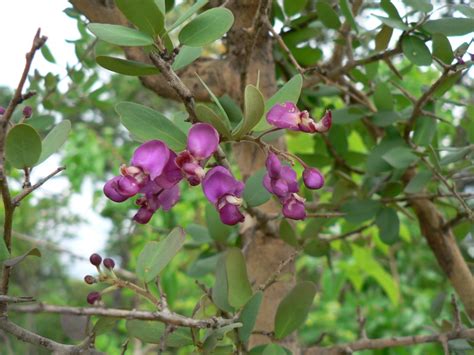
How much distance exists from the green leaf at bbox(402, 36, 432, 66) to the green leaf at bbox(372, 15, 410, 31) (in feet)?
0.04

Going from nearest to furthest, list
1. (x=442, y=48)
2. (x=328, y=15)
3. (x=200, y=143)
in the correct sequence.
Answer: (x=200, y=143)
(x=442, y=48)
(x=328, y=15)

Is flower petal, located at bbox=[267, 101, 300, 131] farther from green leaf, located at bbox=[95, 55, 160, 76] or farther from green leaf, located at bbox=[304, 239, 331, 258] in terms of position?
green leaf, located at bbox=[304, 239, 331, 258]

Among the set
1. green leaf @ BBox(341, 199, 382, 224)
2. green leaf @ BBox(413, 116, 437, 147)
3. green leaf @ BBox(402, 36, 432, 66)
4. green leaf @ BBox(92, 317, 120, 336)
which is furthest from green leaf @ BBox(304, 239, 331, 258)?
green leaf @ BBox(92, 317, 120, 336)

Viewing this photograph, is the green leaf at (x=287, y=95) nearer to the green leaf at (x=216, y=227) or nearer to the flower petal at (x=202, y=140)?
the flower petal at (x=202, y=140)

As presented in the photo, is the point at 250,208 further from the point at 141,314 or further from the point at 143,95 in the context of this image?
the point at 143,95

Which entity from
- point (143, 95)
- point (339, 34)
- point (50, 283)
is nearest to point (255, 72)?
point (339, 34)

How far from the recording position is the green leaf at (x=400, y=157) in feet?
2.23

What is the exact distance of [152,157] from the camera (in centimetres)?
41

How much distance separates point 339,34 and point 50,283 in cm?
312

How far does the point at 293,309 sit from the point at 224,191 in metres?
0.18

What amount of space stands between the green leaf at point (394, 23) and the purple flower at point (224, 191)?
27 centimetres

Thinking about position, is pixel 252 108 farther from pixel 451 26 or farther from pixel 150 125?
pixel 451 26

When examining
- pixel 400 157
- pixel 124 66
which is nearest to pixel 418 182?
pixel 400 157

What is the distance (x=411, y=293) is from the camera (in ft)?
7.91
